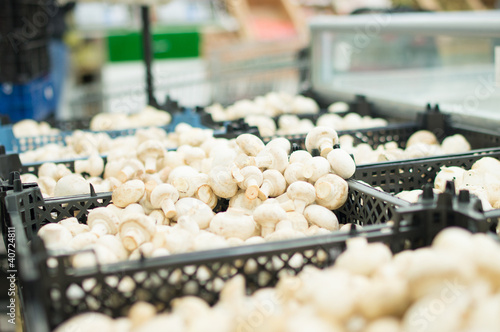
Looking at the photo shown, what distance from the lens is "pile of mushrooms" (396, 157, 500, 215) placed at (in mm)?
1566

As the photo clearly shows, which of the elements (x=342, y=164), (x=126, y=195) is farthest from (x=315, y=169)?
(x=126, y=195)

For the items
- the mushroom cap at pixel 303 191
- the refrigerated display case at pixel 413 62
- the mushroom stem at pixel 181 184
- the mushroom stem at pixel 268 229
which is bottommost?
the mushroom stem at pixel 268 229

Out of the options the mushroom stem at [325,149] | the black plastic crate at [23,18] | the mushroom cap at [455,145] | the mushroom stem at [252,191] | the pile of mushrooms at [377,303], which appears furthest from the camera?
the black plastic crate at [23,18]

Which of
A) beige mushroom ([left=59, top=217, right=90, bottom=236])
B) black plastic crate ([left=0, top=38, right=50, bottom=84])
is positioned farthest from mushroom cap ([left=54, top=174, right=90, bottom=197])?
black plastic crate ([left=0, top=38, right=50, bottom=84])

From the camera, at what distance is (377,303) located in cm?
86

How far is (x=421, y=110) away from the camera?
266cm

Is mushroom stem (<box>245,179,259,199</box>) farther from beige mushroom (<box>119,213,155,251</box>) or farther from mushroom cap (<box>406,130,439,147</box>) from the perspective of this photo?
mushroom cap (<box>406,130,439,147</box>)

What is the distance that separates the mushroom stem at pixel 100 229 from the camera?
1.44m

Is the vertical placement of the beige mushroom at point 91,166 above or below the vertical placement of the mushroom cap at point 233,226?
above

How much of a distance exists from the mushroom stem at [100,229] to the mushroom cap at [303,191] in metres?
0.55

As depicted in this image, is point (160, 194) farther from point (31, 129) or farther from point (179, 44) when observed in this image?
point (179, 44)

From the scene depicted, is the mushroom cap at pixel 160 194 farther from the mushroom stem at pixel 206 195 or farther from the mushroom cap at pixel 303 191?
the mushroom cap at pixel 303 191

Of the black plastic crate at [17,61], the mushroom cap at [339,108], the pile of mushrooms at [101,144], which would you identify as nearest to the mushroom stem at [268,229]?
the pile of mushrooms at [101,144]

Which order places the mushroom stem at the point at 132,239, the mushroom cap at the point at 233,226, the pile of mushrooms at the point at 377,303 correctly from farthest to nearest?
the mushroom cap at the point at 233,226, the mushroom stem at the point at 132,239, the pile of mushrooms at the point at 377,303
